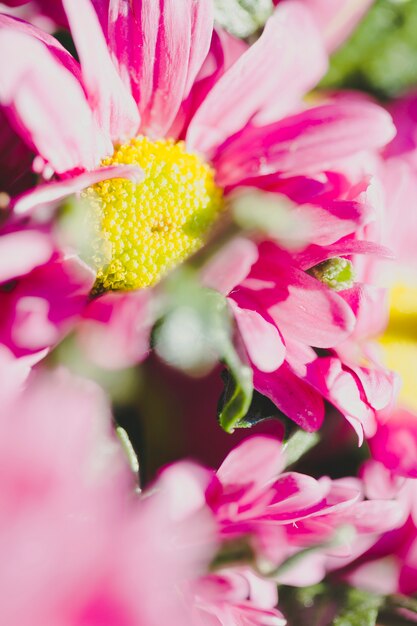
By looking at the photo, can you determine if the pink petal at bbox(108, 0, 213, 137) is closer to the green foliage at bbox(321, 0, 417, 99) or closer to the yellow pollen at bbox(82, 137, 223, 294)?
the yellow pollen at bbox(82, 137, 223, 294)

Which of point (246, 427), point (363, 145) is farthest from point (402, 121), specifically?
point (246, 427)

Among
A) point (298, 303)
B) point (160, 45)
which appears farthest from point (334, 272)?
point (160, 45)

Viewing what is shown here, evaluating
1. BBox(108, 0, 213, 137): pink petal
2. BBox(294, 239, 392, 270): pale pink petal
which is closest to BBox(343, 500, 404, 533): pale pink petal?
BBox(294, 239, 392, 270): pale pink petal

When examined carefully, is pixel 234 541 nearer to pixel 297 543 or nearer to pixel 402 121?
pixel 297 543

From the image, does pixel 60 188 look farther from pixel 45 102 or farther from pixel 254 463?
pixel 254 463

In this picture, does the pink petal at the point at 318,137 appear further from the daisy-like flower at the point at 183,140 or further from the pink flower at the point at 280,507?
the pink flower at the point at 280,507

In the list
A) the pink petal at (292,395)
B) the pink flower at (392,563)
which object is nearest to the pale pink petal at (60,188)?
the pink petal at (292,395)
